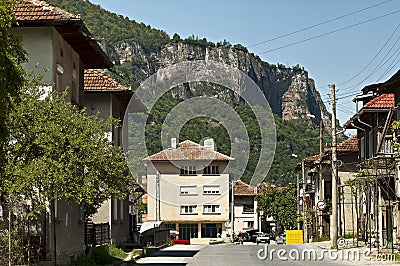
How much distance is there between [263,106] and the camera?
250 ft

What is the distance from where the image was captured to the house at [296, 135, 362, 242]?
205 ft

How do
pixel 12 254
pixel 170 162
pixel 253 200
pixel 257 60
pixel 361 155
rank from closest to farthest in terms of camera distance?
1. pixel 12 254
2. pixel 361 155
3. pixel 170 162
4. pixel 253 200
5. pixel 257 60

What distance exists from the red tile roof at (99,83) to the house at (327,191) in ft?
66.9

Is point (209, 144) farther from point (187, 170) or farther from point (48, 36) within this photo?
point (48, 36)

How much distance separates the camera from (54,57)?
25.0 m

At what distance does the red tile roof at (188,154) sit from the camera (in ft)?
282

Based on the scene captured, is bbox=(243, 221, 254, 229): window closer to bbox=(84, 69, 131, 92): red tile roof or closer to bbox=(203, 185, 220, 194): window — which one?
bbox=(203, 185, 220, 194): window

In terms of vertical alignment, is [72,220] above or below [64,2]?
below

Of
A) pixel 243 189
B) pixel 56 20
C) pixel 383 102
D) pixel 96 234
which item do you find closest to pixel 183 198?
pixel 243 189

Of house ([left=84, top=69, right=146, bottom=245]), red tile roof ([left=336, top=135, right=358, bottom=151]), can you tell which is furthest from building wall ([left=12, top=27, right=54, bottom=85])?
red tile roof ([left=336, top=135, right=358, bottom=151])

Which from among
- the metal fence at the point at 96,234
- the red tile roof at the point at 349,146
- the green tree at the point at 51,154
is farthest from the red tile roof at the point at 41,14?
the red tile roof at the point at 349,146

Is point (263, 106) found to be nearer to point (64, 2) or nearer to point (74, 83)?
point (74, 83)

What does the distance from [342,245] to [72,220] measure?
2217 centimetres

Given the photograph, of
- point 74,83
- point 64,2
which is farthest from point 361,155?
point 64,2
